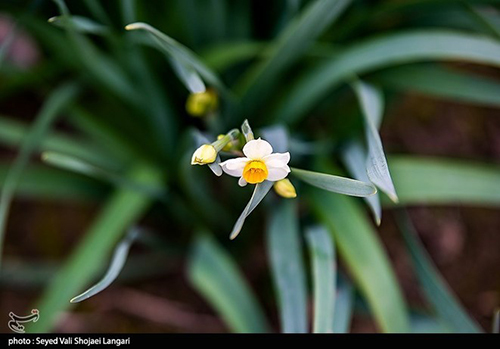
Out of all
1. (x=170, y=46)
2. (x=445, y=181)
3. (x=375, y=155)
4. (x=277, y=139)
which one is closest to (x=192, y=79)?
(x=170, y=46)

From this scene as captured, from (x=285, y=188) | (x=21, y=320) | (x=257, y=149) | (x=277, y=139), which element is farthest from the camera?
(x=21, y=320)

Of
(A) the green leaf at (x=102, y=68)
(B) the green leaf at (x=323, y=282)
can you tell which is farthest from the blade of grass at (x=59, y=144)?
(B) the green leaf at (x=323, y=282)

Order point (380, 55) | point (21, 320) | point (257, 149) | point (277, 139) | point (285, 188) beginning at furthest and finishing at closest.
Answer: point (21, 320) → point (380, 55) → point (277, 139) → point (285, 188) → point (257, 149)

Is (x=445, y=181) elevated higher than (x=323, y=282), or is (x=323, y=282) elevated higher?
(x=445, y=181)

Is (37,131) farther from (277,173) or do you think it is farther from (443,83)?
(443,83)

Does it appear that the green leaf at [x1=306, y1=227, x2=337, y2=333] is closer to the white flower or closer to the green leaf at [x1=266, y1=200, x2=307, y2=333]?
the green leaf at [x1=266, y1=200, x2=307, y2=333]

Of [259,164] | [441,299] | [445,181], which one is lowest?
[441,299]

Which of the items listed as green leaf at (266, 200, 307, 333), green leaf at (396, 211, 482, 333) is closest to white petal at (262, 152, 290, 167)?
green leaf at (266, 200, 307, 333)
